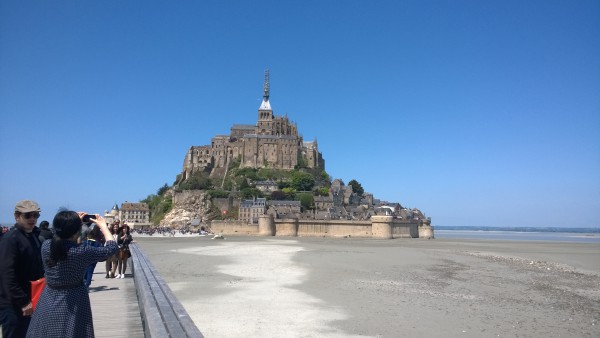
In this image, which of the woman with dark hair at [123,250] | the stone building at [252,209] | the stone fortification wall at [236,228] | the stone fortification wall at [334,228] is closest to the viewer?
the woman with dark hair at [123,250]

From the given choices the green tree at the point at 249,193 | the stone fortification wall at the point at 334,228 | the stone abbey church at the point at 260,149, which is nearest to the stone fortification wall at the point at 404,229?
the stone fortification wall at the point at 334,228

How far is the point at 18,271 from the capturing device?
13.2 ft

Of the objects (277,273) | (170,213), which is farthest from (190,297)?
(170,213)

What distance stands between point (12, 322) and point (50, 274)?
1091mm

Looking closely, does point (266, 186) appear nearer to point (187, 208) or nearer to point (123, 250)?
point (187, 208)

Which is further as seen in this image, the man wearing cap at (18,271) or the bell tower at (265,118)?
the bell tower at (265,118)

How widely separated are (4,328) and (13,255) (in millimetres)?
644

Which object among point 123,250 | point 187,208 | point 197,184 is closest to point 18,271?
point 123,250

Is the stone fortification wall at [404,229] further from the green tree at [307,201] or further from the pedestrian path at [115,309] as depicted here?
the pedestrian path at [115,309]

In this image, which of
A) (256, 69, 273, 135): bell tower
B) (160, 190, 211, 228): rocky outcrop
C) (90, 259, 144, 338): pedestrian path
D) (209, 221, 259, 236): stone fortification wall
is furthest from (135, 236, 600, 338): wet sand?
→ (256, 69, 273, 135): bell tower

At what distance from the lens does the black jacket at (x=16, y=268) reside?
395cm

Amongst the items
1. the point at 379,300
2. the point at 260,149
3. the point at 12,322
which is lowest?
the point at 379,300

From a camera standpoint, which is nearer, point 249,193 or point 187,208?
point 249,193

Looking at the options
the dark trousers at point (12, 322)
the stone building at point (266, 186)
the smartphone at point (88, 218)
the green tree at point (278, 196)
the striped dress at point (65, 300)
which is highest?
the stone building at point (266, 186)
